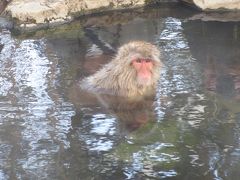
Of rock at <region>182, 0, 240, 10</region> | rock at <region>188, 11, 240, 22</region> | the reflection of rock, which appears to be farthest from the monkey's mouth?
rock at <region>182, 0, 240, 10</region>

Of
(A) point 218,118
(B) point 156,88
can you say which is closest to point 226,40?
(B) point 156,88

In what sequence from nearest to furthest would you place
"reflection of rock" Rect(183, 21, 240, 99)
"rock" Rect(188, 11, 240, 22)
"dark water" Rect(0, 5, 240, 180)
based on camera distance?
"dark water" Rect(0, 5, 240, 180) < "reflection of rock" Rect(183, 21, 240, 99) < "rock" Rect(188, 11, 240, 22)

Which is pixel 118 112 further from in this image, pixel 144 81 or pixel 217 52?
pixel 217 52

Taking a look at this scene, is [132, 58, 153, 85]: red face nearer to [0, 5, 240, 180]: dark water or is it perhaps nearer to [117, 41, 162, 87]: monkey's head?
[117, 41, 162, 87]: monkey's head

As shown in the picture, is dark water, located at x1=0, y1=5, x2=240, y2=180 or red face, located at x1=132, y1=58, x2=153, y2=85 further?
red face, located at x1=132, y1=58, x2=153, y2=85

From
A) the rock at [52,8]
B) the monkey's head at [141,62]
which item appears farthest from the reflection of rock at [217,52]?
the rock at [52,8]

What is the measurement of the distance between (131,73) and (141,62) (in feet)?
0.60

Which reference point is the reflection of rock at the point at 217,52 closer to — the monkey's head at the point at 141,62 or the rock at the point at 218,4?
the monkey's head at the point at 141,62

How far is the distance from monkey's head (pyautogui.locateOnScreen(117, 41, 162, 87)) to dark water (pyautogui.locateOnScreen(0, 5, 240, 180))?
0.19 m

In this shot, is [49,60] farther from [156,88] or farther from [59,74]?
[156,88]

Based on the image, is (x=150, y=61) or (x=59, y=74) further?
(x=59, y=74)

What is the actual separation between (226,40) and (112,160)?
3.98m

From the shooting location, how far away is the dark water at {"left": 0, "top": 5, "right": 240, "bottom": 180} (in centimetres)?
427

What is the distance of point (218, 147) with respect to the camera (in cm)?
457
